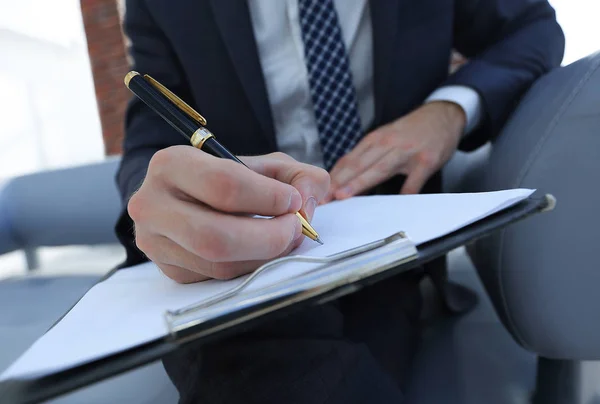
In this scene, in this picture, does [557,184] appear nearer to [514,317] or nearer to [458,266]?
[514,317]

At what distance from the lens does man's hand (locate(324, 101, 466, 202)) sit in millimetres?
396

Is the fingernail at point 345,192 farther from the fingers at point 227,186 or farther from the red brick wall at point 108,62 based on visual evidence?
the red brick wall at point 108,62

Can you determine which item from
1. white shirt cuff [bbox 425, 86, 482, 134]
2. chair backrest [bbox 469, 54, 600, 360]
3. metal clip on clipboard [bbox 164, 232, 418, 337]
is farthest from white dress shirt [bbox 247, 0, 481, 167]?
metal clip on clipboard [bbox 164, 232, 418, 337]

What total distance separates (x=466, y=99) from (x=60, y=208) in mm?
883

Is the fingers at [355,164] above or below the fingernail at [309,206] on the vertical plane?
below

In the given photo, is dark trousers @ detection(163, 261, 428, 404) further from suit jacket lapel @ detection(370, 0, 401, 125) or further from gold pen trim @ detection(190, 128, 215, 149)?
suit jacket lapel @ detection(370, 0, 401, 125)

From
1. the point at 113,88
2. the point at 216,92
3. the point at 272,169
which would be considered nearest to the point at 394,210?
the point at 272,169

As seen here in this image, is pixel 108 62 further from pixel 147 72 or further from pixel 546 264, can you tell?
pixel 546 264

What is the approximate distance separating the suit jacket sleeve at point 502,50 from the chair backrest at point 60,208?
745 millimetres

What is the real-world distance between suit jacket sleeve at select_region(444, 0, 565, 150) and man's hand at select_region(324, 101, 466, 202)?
3cm

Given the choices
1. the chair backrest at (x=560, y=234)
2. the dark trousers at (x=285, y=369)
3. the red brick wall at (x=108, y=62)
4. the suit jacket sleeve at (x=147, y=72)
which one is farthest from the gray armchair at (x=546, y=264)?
the red brick wall at (x=108, y=62)

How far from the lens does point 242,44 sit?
467 mm

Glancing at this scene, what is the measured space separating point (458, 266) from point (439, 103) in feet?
1.12

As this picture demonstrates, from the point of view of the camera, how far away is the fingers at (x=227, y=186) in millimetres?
188
